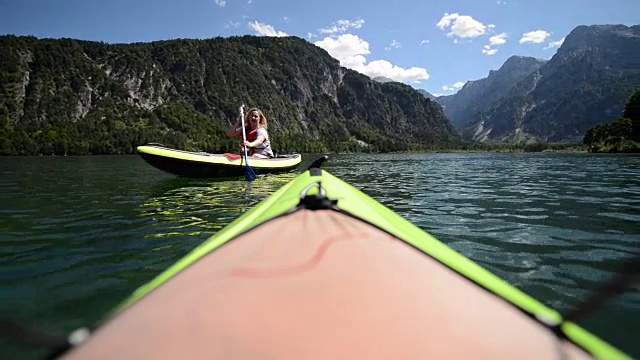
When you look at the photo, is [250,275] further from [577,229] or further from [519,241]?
[577,229]

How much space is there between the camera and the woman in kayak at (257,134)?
15516mm

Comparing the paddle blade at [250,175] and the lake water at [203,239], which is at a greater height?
the paddle blade at [250,175]

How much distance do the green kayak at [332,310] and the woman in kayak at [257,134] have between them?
13.1m

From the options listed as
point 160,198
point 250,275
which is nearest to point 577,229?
point 250,275

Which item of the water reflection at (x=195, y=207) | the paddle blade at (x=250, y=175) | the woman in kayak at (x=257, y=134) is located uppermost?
the woman in kayak at (x=257, y=134)

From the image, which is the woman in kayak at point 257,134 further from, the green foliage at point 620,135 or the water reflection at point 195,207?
the green foliage at point 620,135

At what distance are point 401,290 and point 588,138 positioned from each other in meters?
100

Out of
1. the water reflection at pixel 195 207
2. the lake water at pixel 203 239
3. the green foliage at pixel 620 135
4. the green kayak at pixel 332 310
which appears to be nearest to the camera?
the green kayak at pixel 332 310

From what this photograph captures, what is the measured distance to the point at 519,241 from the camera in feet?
18.3

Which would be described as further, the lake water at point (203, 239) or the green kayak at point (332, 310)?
the lake water at point (203, 239)

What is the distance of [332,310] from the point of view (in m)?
1.61

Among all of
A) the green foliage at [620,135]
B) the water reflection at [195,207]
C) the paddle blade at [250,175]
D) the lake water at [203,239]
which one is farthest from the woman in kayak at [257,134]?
the green foliage at [620,135]

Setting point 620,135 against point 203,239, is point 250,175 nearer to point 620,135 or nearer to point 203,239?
point 203,239

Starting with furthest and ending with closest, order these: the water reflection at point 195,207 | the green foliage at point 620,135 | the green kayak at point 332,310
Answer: the green foliage at point 620,135, the water reflection at point 195,207, the green kayak at point 332,310
